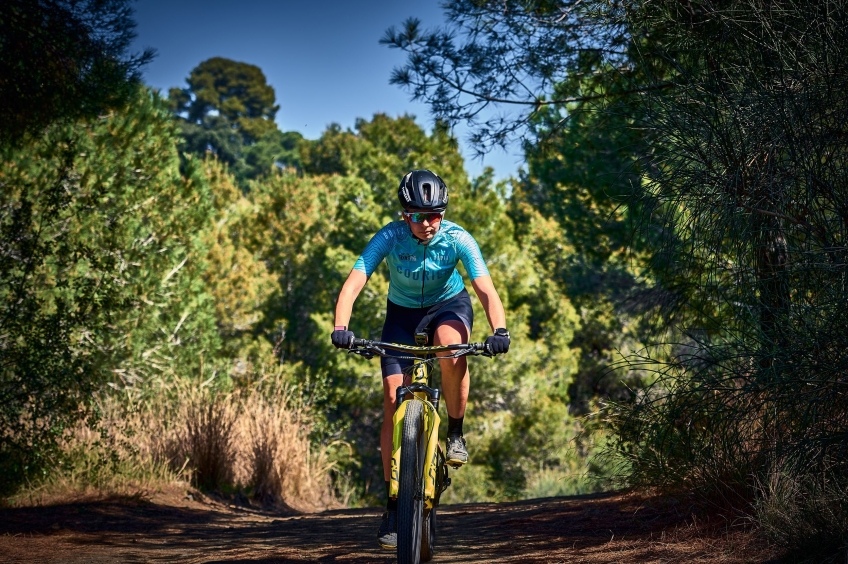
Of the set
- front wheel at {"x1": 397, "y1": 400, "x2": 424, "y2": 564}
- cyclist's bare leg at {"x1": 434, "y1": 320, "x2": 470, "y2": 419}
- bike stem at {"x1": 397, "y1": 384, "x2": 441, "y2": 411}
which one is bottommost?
front wheel at {"x1": 397, "y1": 400, "x2": 424, "y2": 564}

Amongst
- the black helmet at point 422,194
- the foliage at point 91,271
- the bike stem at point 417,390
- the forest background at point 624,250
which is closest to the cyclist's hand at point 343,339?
the bike stem at point 417,390

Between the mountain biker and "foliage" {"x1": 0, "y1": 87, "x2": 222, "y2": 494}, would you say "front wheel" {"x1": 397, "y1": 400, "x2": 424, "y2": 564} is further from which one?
"foliage" {"x1": 0, "y1": 87, "x2": 222, "y2": 494}

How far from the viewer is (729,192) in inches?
222

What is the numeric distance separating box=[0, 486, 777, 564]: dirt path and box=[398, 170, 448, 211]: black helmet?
2163mm

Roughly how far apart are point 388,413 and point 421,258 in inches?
37.4

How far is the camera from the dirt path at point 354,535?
598 centimetres

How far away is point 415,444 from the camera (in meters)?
5.24

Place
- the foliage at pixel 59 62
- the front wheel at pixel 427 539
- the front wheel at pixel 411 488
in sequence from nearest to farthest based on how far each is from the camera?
the front wheel at pixel 411 488
the front wheel at pixel 427 539
the foliage at pixel 59 62

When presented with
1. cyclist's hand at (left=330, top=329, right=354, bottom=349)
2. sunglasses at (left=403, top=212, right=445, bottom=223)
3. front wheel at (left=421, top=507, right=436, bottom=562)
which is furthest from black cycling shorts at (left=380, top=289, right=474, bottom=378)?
front wheel at (left=421, top=507, right=436, bottom=562)

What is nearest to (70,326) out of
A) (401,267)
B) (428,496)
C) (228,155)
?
(401,267)

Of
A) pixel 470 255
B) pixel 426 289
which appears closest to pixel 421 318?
pixel 426 289

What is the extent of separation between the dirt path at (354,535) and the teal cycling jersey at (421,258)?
1.66 metres

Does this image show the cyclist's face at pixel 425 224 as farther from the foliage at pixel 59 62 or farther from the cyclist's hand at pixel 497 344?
the foliage at pixel 59 62

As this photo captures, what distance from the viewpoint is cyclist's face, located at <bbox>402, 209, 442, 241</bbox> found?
229 inches
